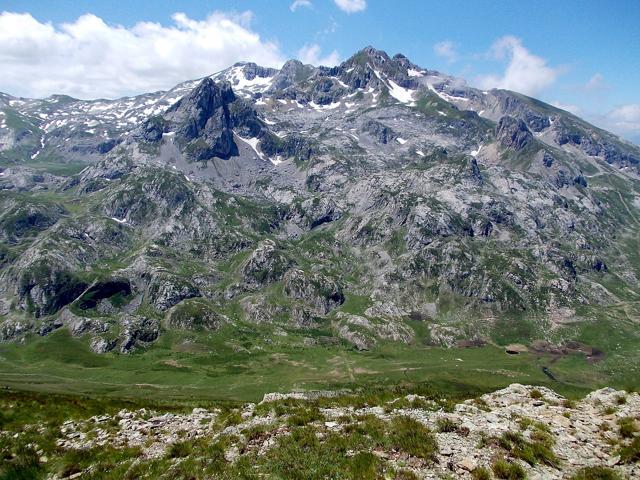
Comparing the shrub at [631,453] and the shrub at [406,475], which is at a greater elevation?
the shrub at [631,453]

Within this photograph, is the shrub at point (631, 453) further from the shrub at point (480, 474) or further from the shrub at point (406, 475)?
the shrub at point (406, 475)

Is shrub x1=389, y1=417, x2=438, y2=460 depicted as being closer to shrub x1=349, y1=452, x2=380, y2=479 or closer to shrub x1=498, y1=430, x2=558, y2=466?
shrub x1=349, y1=452, x2=380, y2=479

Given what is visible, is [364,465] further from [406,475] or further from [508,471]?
[508,471]

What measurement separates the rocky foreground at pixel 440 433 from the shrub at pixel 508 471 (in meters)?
0.05

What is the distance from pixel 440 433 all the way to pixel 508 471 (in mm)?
5808

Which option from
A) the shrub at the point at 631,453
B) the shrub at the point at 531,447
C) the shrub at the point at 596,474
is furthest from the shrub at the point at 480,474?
the shrub at the point at 631,453

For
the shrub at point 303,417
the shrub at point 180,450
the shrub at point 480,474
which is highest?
the shrub at point 480,474

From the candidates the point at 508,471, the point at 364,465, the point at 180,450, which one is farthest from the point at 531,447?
the point at 180,450

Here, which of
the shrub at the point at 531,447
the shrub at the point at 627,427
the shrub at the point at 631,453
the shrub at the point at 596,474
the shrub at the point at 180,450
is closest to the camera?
the shrub at the point at 596,474

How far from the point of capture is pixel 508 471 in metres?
23.6

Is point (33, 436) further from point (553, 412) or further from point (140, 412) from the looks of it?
point (553, 412)

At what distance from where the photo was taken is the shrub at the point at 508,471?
23.6m

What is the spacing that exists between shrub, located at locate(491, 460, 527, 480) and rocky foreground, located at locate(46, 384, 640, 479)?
0.05 meters

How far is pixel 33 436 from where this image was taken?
3778cm
